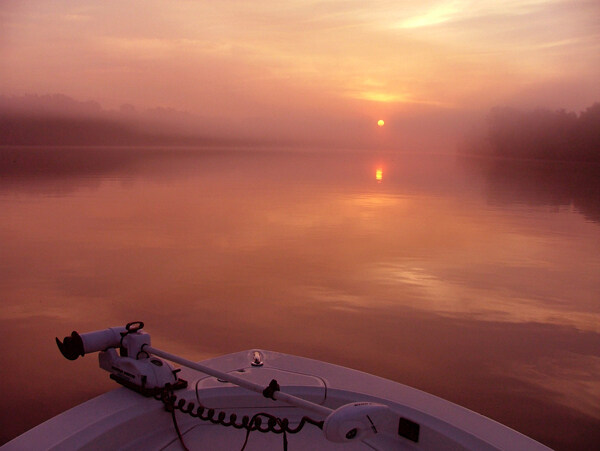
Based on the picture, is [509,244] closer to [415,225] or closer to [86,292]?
[415,225]

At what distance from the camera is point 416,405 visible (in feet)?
7.29

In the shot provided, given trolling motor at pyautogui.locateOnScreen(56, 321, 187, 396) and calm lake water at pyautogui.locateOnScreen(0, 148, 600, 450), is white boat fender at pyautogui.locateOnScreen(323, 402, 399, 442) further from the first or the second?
calm lake water at pyautogui.locateOnScreen(0, 148, 600, 450)

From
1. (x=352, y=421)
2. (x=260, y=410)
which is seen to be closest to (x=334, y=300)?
(x=260, y=410)

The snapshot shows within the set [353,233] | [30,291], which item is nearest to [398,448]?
[30,291]

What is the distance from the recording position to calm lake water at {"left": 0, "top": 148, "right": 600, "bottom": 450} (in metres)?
4.43

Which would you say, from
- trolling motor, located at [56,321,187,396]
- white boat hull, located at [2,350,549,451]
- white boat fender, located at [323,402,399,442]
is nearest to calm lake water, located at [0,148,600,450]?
trolling motor, located at [56,321,187,396]

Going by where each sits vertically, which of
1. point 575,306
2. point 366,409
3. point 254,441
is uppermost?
point 366,409

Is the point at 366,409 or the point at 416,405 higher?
the point at 366,409

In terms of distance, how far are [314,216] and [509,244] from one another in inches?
215

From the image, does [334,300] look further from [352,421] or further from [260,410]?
[352,421]

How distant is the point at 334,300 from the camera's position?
6.72 metres

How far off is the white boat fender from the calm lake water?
280 cm

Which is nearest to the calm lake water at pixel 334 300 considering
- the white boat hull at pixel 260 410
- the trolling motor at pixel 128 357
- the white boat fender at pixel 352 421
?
the trolling motor at pixel 128 357

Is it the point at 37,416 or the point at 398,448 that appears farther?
the point at 37,416
